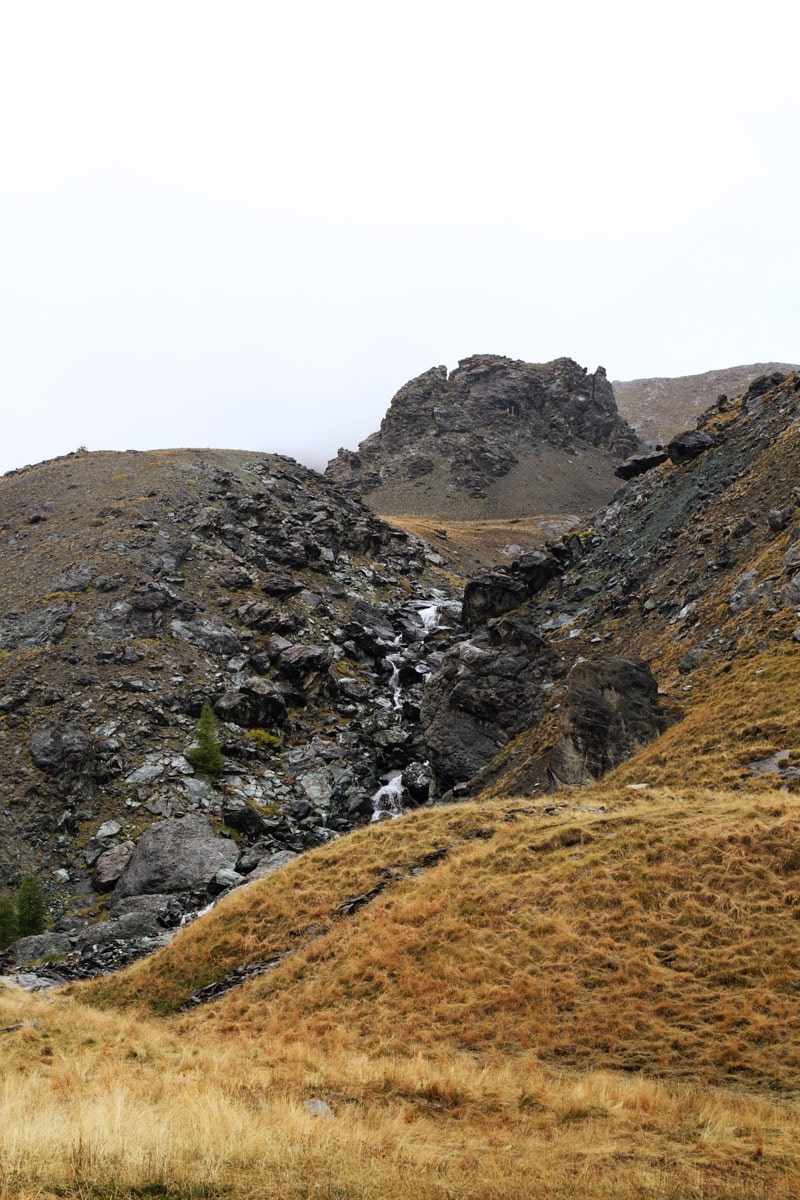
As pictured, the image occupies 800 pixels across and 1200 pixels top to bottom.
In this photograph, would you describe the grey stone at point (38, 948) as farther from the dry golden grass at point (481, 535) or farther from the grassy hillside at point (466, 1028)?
the dry golden grass at point (481, 535)

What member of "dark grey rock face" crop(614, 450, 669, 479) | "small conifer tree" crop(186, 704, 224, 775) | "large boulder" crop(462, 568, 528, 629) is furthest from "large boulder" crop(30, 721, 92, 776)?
"dark grey rock face" crop(614, 450, 669, 479)

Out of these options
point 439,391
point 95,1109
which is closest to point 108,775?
point 95,1109

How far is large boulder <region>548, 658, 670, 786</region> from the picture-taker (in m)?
28.5

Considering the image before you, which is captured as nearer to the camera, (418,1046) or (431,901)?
(418,1046)

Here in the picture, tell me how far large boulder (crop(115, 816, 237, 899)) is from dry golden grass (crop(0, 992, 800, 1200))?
18.8 metres

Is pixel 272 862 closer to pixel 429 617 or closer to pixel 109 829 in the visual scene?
pixel 109 829

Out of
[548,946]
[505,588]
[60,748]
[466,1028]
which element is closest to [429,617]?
[505,588]

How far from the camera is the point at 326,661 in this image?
5356 cm

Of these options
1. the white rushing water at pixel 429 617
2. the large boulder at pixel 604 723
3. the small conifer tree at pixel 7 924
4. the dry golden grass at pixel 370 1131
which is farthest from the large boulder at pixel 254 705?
the dry golden grass at pixel 370 1131

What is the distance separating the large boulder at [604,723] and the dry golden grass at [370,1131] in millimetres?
16377

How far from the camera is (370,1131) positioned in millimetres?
9453

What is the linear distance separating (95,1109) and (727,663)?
28.7 metres

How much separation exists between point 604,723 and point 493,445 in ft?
486

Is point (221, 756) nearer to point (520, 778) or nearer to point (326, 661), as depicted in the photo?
point (326, 661)
